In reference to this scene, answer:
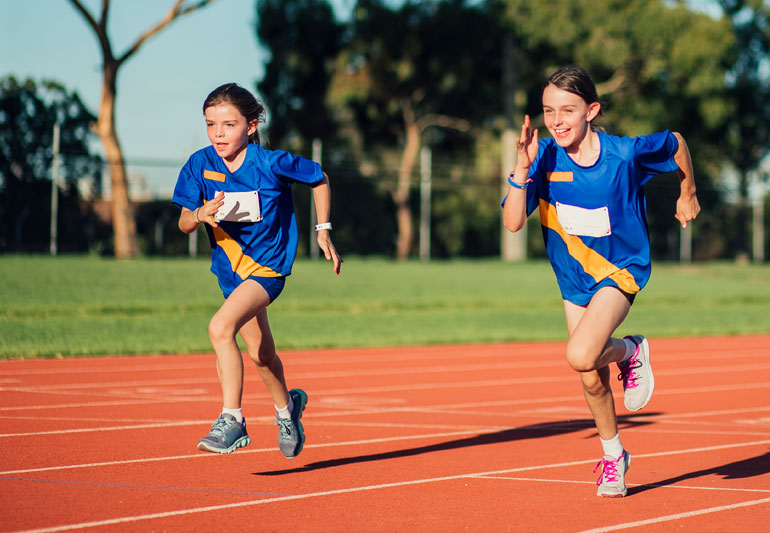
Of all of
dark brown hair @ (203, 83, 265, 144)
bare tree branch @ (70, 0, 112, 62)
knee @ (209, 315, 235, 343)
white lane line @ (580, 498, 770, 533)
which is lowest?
white lane line @ (580, 498, 770, 533)

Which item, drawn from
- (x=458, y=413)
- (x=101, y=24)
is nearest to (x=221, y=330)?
(x=458, y=413)

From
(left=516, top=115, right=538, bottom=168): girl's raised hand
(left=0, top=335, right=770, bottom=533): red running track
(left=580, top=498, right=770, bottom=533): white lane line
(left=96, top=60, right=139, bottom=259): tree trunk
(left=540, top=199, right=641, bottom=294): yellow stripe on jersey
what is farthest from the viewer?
(left=96, top=60, right=139, bottom=259): tree trunk

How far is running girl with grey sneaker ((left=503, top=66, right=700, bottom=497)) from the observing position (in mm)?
4883

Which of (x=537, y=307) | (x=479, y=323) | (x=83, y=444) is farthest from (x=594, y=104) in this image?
(x=537, y=307)

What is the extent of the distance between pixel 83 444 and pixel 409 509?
2.39 meters

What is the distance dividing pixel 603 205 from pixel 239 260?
1.94 metres

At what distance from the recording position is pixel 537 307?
Result: 66.1 ft

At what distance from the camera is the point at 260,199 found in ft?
17.7

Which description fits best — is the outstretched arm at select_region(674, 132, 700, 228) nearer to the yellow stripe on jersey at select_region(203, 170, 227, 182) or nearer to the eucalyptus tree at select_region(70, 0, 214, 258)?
the yellow stripe on jersey at select_region(203, 170, 227, 182)

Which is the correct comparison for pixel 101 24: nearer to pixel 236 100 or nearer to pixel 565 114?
pixel 236 100

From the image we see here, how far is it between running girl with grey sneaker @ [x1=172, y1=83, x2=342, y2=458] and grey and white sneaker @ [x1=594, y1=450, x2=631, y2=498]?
1631 mm

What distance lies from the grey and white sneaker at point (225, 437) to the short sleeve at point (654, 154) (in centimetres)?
238

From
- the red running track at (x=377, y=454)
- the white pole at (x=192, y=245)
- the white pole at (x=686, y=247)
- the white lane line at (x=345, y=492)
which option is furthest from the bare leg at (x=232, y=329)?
the white pole at (x=686, y=247)

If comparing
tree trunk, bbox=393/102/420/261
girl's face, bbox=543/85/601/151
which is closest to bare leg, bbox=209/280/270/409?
girl's face, bbox=543/85/601/151
